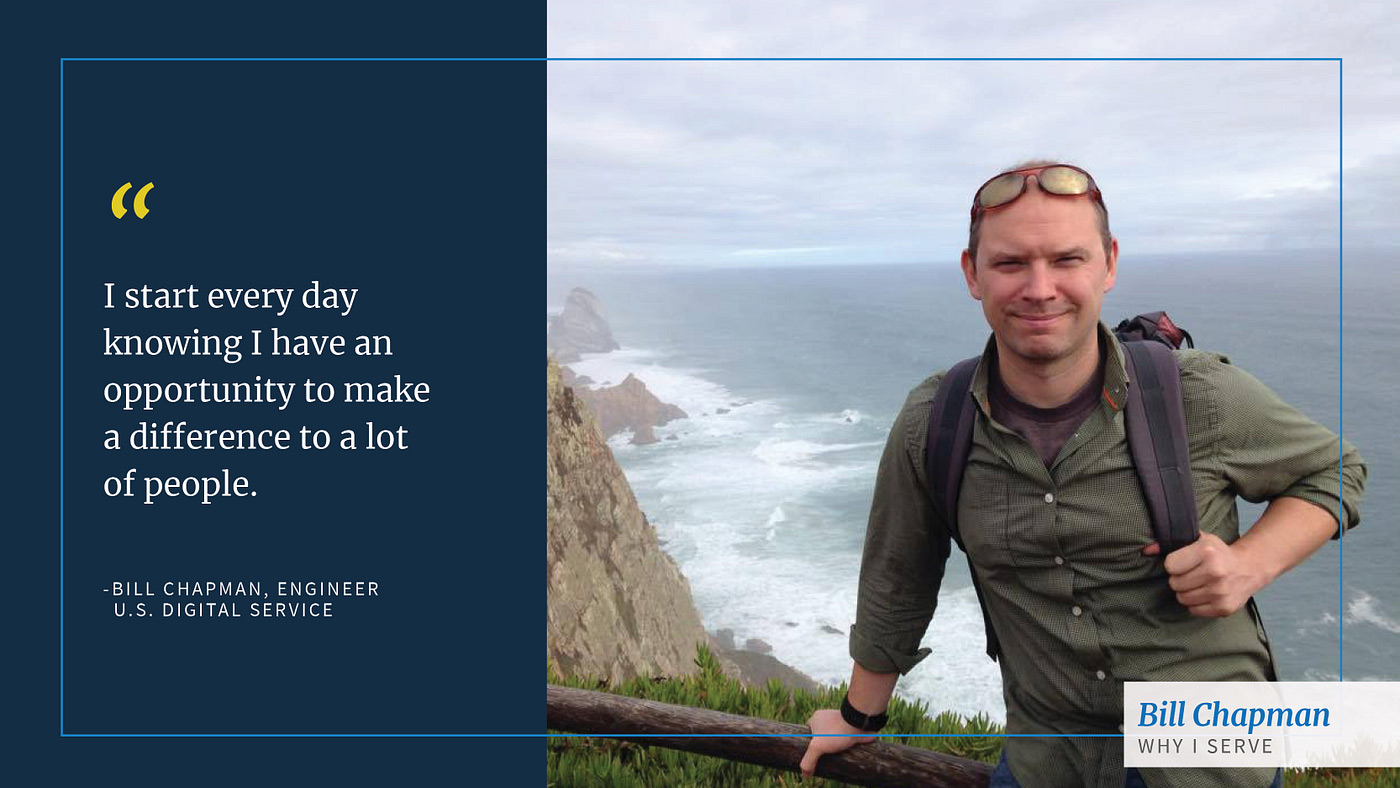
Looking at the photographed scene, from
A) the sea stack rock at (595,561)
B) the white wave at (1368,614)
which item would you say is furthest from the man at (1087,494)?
the white wave at (1368,614)

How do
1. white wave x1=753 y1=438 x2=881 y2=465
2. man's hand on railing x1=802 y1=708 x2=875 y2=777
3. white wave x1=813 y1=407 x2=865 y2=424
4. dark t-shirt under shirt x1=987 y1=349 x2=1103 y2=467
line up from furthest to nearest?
1. white wave x1=813 y1=407 x2=865 y2=424
2. white wave x1=753 y1=438 x2=881 y2=465
3. man's hand on railing x1=802 y1=708 x2=875 y2=777
4. dark t-shirt under shirt x1=987 y1=349 x2=1103 y2=467

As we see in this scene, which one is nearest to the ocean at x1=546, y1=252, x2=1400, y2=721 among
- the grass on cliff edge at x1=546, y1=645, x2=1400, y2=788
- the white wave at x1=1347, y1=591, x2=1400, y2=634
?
the white wave at x1=1347, y1=591, x2=1400, y2=634

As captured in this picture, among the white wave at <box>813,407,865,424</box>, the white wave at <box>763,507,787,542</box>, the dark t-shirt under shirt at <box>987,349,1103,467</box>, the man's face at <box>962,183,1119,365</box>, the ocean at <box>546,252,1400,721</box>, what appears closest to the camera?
the man's face at <box>962,183,1119,365</box>

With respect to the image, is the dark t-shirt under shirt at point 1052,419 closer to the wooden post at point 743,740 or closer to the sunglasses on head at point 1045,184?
the sunglasses on head at point 1045,184

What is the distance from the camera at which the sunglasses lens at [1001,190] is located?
2434 millimetres

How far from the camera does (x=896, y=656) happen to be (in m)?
3.04

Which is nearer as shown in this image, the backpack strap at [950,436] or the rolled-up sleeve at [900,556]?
the backpack strap at [950,436]

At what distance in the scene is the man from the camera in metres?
2.41

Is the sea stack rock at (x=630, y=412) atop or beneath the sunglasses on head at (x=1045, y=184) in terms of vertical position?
beneath

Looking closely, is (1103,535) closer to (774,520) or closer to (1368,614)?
(1368,614)

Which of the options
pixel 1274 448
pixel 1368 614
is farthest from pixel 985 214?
pixel 1368 614

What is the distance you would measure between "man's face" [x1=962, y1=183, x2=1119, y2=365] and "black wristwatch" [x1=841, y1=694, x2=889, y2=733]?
1.45 m

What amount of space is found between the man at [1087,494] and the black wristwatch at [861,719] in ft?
2.14

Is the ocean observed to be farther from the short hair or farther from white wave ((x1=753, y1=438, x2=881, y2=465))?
the short hair
